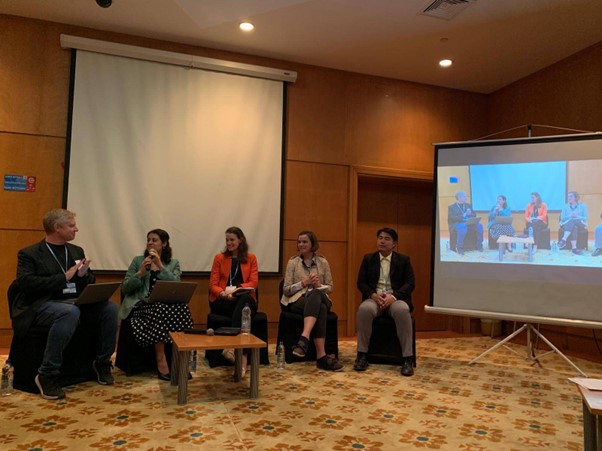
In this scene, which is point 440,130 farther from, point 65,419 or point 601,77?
point 65,419

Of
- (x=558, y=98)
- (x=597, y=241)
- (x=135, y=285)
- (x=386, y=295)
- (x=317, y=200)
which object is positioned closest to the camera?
(x=135, y=285)

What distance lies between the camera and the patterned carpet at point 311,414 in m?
2.24

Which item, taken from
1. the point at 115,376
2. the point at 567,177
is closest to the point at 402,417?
the point at 115,376

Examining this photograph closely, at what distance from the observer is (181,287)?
10.9ft

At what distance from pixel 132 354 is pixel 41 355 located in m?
0.62

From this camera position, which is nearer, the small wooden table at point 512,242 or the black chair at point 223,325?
the black chair at point 223,325

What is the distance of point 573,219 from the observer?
11.9 ft

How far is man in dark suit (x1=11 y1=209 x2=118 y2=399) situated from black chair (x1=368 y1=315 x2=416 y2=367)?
2.07 metres

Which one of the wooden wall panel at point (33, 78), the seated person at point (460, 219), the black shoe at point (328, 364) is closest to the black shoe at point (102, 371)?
the black shoe at point (328, 364)

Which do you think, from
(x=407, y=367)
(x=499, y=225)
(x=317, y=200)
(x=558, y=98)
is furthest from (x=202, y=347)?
(x=558, y=98)

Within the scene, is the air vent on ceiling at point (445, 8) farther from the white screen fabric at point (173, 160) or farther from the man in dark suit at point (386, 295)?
the man in dark suit at point (386, 295)

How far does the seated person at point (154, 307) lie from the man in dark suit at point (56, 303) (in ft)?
0.57

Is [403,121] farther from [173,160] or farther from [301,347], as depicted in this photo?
[301,347]

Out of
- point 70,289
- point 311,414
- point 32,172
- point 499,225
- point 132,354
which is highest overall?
point 32,172
